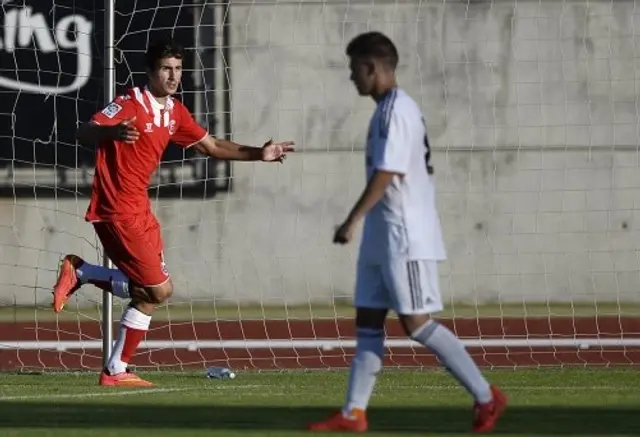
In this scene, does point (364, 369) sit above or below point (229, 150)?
below

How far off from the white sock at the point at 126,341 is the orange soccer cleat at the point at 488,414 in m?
3.93

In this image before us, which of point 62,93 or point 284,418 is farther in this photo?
point 62,93

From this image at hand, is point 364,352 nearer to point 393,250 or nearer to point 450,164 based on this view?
point 393,250

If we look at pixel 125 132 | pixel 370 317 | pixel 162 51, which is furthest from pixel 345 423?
pixel 162 51

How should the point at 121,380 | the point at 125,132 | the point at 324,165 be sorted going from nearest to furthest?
1. the point at 125,132
2. the point at 121,380
3. the point at 324,165

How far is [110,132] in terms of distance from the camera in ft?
34.5

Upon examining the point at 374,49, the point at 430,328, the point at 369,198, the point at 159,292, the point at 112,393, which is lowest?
the point at 112,393

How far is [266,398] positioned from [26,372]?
3654 millimetres

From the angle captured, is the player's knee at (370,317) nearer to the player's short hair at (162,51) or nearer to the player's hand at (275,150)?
the player's hand at (275,150)

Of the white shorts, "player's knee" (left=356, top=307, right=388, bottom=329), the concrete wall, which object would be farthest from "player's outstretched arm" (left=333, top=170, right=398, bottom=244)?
the concrete wall

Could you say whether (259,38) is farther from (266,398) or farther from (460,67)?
(266,398)

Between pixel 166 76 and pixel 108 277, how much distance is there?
1500mm

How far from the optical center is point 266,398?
960cm

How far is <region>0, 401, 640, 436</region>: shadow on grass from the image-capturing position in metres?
7.89
